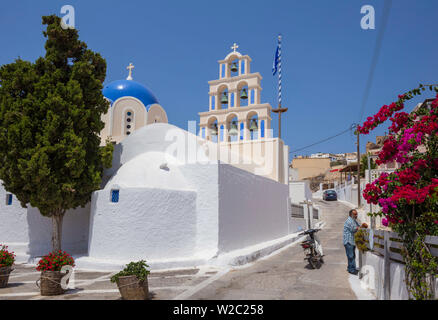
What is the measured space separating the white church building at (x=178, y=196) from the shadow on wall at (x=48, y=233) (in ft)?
0.11

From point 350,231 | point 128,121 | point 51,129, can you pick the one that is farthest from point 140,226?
point 128,121

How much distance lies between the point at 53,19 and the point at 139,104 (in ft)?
22.1

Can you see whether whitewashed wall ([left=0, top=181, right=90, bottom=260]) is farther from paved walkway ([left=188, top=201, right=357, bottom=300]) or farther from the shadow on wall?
paved walkway ([left=188, top=201, right=357, bottom=300])

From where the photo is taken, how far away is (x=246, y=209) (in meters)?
12.9

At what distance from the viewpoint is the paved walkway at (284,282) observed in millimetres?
6680

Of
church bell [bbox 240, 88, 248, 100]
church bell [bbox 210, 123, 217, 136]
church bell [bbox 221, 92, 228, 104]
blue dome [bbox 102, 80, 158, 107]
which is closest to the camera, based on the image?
church bell [bbox 240, 88, 248, 100]

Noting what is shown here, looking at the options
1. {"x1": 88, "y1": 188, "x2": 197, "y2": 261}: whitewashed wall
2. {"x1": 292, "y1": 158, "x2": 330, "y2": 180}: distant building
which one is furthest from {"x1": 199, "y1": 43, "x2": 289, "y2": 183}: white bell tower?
{"x1": 292, "y1": 158, "x2": 330, "y2": 180}: distant building

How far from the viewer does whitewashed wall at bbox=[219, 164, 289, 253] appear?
11.0 m

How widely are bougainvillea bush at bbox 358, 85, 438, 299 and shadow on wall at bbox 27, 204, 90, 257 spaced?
10.2 meters

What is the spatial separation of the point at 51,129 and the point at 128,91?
349 inches

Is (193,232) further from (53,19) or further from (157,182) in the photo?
(53,19)

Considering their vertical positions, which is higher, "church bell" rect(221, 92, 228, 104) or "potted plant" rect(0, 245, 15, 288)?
"church bell" rect(221, 92, 228, 104)

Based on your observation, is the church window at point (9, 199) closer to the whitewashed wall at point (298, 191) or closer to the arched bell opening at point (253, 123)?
the arched bell opening at point (253, 123)

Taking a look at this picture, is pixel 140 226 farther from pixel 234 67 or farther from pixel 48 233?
pixel 234 67
